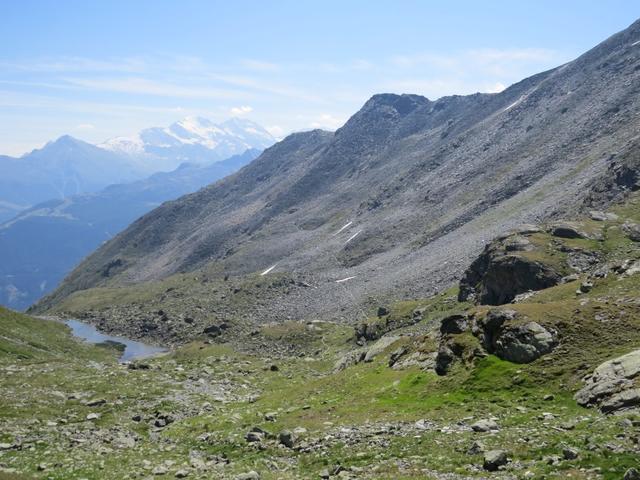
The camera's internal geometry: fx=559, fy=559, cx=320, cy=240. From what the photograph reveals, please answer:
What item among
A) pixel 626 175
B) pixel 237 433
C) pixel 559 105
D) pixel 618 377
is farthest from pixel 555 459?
pixel 559 105

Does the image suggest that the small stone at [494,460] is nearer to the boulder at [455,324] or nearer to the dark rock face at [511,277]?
the boulder at [455,324]

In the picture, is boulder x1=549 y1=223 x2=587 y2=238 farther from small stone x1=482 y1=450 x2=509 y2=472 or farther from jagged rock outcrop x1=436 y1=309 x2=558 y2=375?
small stone x1=482 y1=450 x2=509 y2=472

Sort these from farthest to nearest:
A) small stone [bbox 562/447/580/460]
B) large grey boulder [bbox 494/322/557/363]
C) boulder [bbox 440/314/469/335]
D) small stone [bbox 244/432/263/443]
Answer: boulder [bbox 440/314/469/335] < small stone [bbox 244/432/263/443] < large grey boulder [bbox 494/322/557/363] < small stone [bbox 562/447/580/460]

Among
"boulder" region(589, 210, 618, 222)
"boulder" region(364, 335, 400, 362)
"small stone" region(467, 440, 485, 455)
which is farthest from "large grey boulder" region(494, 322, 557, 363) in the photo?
"boulder" region(589, 210, 618, 222)

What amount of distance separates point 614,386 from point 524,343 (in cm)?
687

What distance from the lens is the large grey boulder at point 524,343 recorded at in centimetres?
3434

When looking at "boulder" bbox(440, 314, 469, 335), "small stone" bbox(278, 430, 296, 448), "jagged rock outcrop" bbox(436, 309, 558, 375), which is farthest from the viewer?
"boulder" bbox(440, 314, 469, 335)

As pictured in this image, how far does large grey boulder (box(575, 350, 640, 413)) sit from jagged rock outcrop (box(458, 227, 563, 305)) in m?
48.8

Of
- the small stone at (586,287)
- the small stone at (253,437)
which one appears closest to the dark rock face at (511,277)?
the small stone at (586,287)

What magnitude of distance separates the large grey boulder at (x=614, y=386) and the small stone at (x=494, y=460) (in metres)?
6.90

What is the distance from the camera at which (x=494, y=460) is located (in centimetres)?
2391

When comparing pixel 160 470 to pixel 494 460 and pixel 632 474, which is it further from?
pixel 632 474

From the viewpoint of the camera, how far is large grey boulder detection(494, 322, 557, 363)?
34.3m

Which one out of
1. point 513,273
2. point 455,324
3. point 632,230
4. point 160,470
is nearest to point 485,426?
point 455,324
